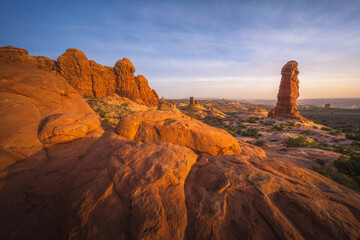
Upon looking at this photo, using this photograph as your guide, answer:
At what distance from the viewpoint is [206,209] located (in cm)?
249

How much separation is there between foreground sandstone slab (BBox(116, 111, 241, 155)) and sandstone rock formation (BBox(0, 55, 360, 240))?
0.30 feet

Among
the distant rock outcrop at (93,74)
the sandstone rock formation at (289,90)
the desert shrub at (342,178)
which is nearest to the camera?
the desert shrub at (342,178)

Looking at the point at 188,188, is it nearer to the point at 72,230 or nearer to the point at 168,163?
the point at 168,163

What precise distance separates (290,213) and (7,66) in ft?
38.2

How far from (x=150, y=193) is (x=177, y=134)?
2.91 metres

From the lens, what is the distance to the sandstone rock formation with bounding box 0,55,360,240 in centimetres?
227

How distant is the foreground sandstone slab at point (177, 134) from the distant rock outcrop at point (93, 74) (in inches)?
1403

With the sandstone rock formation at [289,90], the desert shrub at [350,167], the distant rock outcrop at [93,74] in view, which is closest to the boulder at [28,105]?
the desert shrub at [350,167]

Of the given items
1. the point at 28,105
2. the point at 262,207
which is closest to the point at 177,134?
the point at 262,207

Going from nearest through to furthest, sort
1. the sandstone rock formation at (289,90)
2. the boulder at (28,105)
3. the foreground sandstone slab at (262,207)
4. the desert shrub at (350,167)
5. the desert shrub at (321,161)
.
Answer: the foreground sandstone slab at (262,207) < the boulder at (28,105) < the desert shrub at (350,167) < the desert shrub at (321,161) < the sandstone rock formation at (289,90)

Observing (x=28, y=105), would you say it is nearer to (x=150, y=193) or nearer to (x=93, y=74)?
(x=150, y=193)

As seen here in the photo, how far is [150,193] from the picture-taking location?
2.59 metres

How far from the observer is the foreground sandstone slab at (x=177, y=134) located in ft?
17.1

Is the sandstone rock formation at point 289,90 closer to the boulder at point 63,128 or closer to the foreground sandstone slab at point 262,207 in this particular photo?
the foreground sandstone slab at point 262,207
